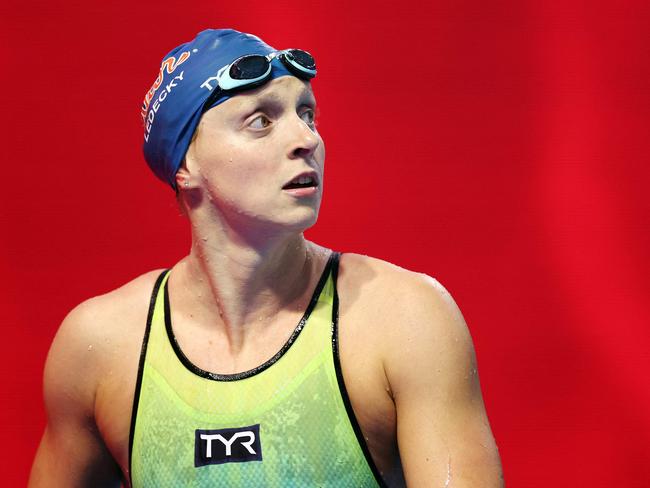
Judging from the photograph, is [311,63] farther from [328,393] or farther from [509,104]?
[509,104]

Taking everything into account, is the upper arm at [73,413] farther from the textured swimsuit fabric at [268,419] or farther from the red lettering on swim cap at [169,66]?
the red lettering on swim cap at [169,66]

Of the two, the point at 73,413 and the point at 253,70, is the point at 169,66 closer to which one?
the point at 253,70

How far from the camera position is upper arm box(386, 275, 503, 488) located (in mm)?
2068

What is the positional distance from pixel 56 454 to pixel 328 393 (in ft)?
1.99

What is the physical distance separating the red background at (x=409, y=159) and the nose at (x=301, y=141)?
124cm

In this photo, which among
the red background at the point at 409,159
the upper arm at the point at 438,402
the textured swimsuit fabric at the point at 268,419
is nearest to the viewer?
the upper arm at the point at 438,402

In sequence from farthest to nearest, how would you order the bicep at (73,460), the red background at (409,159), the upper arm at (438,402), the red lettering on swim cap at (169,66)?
the red background at (409,159) < the bicep at (73,460) < the red lettering on swim cap at (169,66) < the upper arm at (438,402)

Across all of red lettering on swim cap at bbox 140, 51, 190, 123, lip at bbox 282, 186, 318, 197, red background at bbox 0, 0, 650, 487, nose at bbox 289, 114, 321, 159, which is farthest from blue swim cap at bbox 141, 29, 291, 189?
red background at bbox 0, 0, 650, 487

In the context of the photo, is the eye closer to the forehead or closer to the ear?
the forehead

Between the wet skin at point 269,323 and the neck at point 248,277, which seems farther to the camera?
the neck at point 248,277

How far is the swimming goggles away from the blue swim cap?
1 centimetres

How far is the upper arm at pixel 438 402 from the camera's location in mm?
2068

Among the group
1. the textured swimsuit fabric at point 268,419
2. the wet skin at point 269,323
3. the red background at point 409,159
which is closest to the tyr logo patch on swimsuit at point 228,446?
the textured swimsuit fabric at point 268,419

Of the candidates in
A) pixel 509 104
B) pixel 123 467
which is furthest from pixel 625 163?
pixel 123 467
